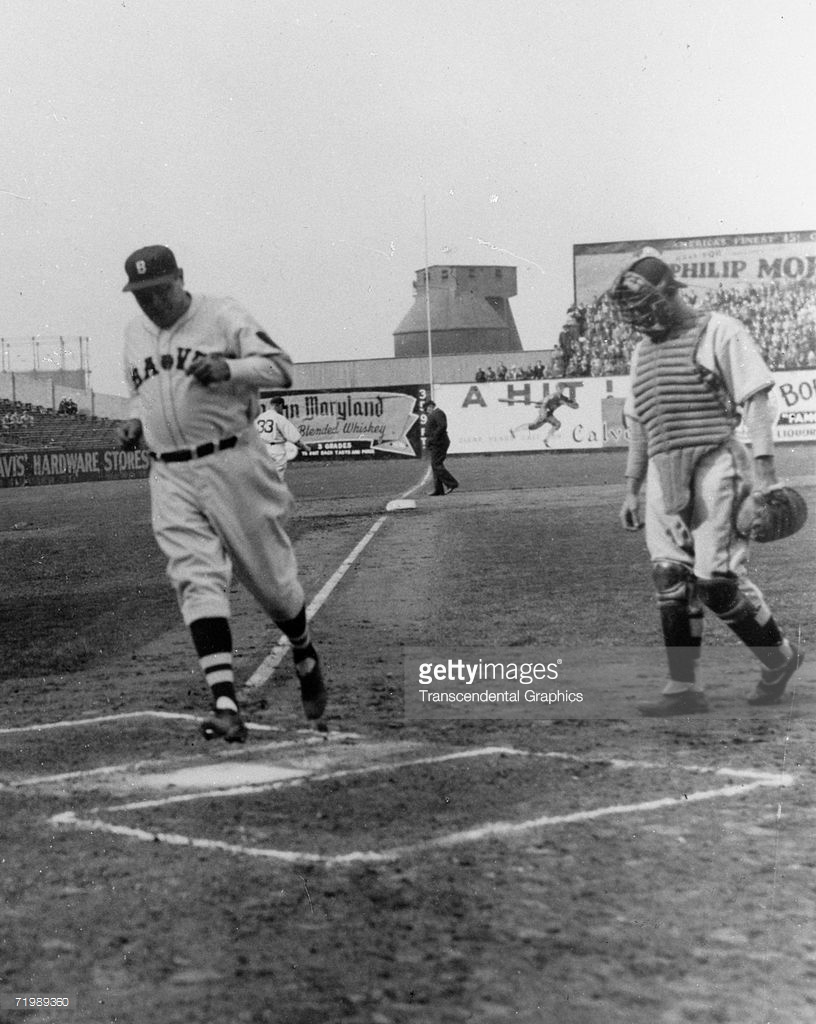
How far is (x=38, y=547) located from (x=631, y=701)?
11.0m

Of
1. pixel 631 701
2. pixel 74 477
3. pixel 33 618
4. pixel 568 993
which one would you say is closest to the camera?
pixel 568 993

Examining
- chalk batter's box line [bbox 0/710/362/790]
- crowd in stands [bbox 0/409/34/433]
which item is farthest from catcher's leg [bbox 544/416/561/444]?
chalk batter's box line [bbox 0/710/362/790]

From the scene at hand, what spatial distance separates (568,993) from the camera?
8.56ft

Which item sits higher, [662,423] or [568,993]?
[662,423]

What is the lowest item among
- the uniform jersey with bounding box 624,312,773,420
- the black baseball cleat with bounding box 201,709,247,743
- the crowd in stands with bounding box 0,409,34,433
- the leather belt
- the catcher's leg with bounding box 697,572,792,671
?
the black baseball cleat with bounding box 201,709,247,743

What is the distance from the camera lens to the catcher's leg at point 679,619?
473cm

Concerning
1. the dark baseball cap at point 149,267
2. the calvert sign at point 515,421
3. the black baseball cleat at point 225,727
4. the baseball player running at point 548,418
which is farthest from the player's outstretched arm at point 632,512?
the baseball player running at point 548,418

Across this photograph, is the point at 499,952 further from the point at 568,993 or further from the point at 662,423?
the point at 662,423

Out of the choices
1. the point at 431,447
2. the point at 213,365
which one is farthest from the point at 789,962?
the point at 431,447

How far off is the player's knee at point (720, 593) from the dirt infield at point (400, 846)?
17.8 inches

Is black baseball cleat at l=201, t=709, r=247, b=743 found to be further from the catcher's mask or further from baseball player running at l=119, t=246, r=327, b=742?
the catcher's mask

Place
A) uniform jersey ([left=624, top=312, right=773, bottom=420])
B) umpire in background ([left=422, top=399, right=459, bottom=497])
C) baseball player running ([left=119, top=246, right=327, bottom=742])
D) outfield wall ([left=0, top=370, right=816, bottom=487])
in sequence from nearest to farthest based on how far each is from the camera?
baseball player running ([left=119, top=246, right=327, bottom=742]) → uniform jersey ([left=624, top=312, right=773, bottom=420]) → umpire in background ([left=422, top=399, right=459, bottom=497]) → outfield wall ([left=0, top=370, right=816, bottom=487])

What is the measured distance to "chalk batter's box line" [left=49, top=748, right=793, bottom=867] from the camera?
3500mm

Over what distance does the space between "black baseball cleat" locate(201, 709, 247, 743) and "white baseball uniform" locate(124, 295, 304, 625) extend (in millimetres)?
296
